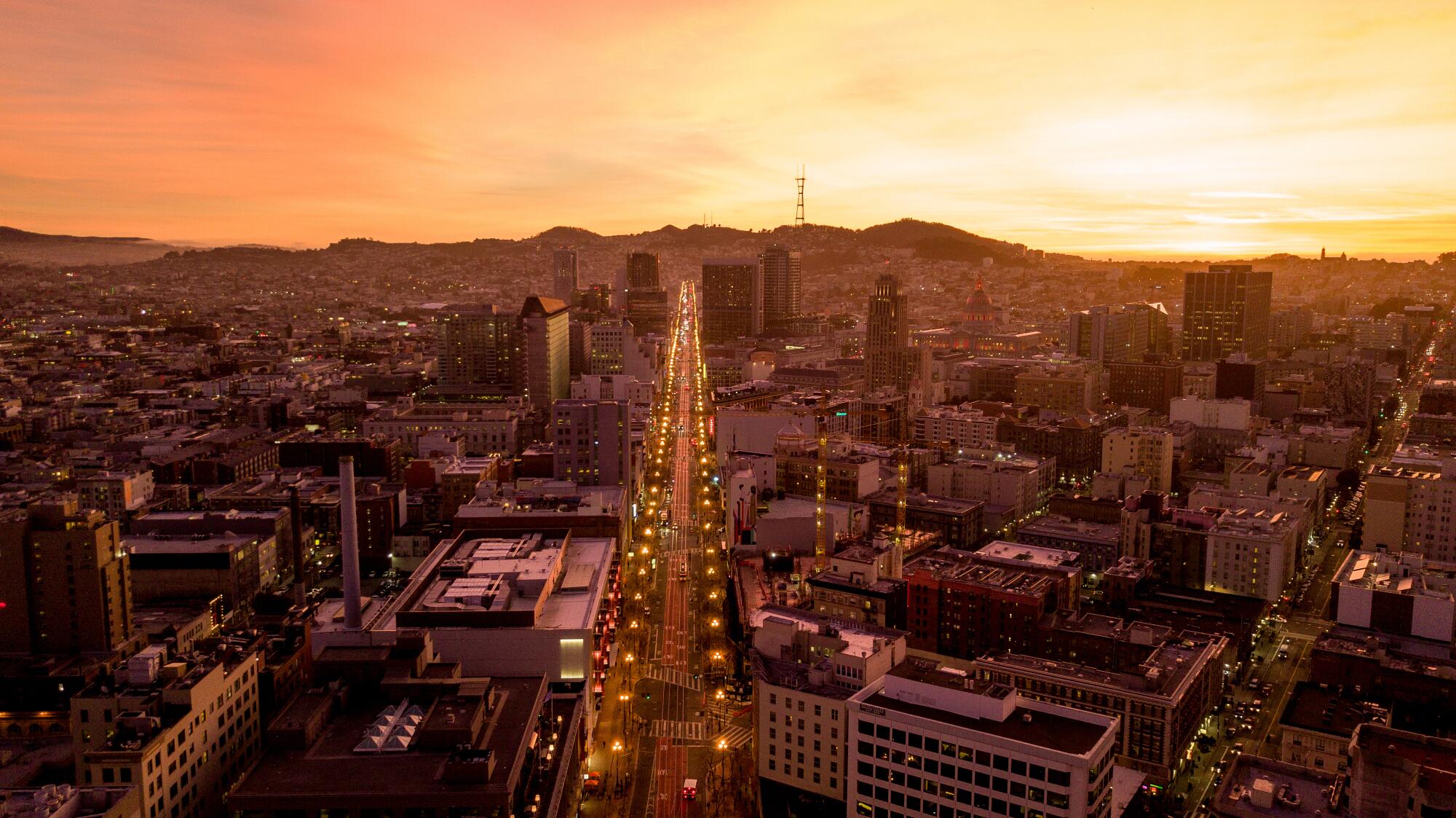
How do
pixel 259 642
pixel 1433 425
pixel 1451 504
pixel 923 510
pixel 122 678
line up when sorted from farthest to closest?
pixel 1433 425 < pixel 923 510 < pixel 1451 504 < pixel 259 642 < pixel 122 678

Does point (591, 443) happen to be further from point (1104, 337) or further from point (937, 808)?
point (1104, 337)

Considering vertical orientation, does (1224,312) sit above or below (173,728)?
above

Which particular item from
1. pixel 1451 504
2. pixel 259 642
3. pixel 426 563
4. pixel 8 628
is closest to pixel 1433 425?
pixel 1451 504

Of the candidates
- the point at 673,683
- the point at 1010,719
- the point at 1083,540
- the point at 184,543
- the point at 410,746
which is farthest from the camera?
the point at 1083,540

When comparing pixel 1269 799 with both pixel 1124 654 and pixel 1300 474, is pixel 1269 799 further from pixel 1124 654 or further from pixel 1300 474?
pixel 1300 474

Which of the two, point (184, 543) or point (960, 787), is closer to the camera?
point (960, 787)

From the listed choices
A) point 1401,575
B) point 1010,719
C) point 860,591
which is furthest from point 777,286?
point 1010,719

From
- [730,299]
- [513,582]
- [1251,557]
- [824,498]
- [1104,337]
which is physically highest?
[730,299]

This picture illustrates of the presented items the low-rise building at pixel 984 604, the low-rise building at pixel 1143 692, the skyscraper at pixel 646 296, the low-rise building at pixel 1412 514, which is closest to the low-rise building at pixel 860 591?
the low-rise building at pixel 984 604
